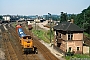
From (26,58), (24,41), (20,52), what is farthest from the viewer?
(20,52)

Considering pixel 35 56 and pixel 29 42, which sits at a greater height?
pixel 29 42

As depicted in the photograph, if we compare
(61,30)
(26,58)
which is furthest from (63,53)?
(26,58)

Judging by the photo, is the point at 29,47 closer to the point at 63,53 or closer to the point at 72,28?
the point at 63,53

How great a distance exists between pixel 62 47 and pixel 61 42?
109cm

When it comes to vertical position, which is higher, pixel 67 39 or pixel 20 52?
Answer: pixel 67 39

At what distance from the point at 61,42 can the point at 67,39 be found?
300 centimetres

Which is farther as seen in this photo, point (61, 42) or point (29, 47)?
point (61, 42)

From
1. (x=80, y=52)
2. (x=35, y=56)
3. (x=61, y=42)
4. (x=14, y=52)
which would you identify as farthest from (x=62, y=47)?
(x=14, y=52)

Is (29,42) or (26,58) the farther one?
(29,42)

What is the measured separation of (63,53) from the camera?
38281 mm

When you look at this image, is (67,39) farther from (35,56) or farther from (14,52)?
(14,52)

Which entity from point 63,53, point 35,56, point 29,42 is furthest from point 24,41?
point 63,53

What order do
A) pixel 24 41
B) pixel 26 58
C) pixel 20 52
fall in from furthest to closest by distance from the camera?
pixel 20 52 → pixel 24 41 → pixel 26 58

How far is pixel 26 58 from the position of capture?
34.9 metres
